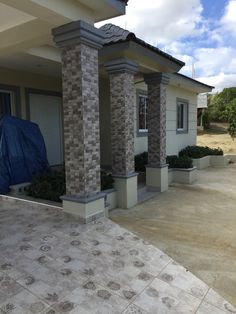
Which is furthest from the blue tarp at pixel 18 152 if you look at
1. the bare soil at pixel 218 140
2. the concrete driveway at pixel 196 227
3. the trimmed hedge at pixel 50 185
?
the bare soil at pixel 218 140

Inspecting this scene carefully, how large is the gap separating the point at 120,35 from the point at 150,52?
2.45ft

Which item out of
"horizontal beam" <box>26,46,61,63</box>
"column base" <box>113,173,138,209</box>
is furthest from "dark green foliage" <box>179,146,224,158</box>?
"horizontal beam" <box>26,46,61,63</box>

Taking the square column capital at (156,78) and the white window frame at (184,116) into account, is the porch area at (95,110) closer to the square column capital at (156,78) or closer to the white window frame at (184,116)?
the square column capital at (156,78)

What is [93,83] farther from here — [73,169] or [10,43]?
[10,43]

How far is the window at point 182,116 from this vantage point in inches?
484

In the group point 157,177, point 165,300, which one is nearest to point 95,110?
point 165,300

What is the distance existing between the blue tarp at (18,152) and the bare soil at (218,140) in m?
14.1

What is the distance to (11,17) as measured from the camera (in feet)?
13.4

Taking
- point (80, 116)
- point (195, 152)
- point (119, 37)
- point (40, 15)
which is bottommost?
point (195, 152)

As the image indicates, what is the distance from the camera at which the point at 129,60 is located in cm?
583

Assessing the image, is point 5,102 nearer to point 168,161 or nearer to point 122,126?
point 122,126

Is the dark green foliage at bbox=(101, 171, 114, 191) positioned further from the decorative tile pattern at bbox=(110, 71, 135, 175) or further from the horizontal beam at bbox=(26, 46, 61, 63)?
the horizontal beam at bbox=(26, 46, 61, 63)

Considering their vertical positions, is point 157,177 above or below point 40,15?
below

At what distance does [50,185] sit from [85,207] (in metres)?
1.51
